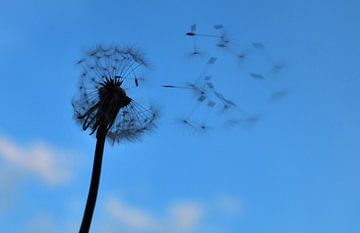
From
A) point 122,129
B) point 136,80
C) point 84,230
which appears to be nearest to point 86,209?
point 84,230

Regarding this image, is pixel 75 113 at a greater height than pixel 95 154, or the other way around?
pixel 75 113

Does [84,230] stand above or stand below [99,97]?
below

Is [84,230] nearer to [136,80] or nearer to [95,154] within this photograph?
[95,154]

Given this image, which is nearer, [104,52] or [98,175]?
[98,175]

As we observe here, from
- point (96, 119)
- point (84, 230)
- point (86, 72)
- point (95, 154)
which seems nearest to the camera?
point (84, 230)

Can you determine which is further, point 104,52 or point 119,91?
point 104,52

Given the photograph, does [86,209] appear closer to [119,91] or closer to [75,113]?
[119,91]

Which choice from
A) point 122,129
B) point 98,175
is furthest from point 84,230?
point 122,129

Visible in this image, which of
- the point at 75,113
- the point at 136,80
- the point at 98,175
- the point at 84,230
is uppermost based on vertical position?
the point at 136,80

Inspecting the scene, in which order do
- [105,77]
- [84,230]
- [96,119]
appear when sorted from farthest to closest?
1. [105,77]
2. [96,119]
3. [84,230]
